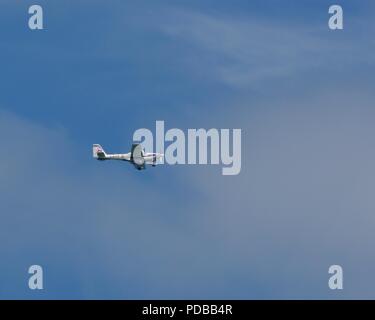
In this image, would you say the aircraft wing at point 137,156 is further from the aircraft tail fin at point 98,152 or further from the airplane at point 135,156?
the aircraft tail fin at point 98,152

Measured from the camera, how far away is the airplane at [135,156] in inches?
6521

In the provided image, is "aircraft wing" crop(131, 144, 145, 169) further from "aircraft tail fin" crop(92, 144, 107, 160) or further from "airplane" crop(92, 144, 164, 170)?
"aircraft tail fin" crop(92, 144, 107, 160)

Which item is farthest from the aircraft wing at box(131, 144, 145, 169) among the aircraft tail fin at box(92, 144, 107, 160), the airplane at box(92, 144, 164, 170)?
the aircraft tail fin at box(92, 144, 107, 160)

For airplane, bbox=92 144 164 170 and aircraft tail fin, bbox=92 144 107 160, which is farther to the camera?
airplane, bbox=92 144 164 170

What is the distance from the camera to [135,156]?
17950cm

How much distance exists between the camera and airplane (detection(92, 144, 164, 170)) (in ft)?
543

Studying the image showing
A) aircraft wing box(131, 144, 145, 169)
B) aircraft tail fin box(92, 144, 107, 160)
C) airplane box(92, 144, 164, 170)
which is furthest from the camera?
aircraft wing box(131, 144, 145, 169)

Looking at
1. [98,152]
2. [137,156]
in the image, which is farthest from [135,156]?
[98,152]

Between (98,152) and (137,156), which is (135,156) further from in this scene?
(98,152)
